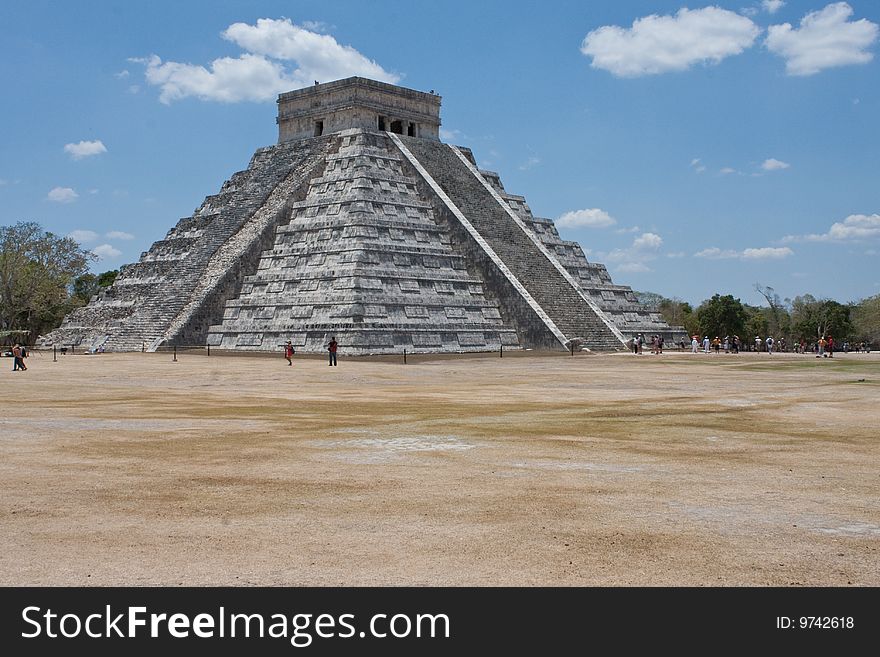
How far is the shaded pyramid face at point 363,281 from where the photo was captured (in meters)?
36.6

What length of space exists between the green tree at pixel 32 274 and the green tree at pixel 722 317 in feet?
139

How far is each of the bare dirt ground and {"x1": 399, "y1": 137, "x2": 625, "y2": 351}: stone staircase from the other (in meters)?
22.8

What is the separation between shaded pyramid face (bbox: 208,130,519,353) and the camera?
120 feet

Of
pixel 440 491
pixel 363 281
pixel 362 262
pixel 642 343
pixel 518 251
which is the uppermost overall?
pixel 518 251

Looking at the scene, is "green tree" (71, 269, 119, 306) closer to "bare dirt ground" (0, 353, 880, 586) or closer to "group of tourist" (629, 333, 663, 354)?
"group of tourist" (629, 333, 663, 354)

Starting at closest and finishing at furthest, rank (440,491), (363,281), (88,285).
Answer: (440,491), (363,281), (88,285)

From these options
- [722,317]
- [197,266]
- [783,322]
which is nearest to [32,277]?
[197,266]

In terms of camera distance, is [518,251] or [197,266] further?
[518,251]

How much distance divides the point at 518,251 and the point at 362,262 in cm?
909

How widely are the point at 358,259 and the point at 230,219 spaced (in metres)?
10.7

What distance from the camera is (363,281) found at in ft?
122

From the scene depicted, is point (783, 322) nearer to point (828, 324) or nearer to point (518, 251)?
point (828, 324)

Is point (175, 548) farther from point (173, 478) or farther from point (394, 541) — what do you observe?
point (173, 478)

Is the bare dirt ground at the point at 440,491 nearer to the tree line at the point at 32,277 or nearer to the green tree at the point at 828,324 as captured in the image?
the tree line at the point at 32,277
